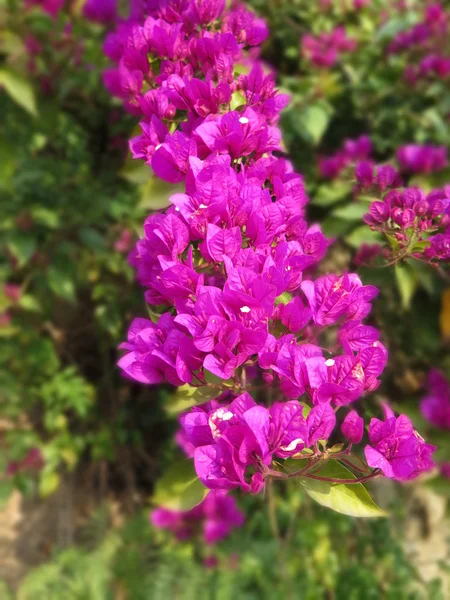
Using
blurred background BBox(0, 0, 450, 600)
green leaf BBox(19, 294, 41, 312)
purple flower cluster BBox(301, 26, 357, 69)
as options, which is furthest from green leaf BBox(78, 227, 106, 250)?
purple flower cluster BBox(301, 26, 357, 69)

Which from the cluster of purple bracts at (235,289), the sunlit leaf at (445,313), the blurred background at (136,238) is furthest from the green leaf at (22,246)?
the sunlit leaf at (445,313)

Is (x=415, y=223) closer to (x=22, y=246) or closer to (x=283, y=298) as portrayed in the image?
(x=283, y=298)

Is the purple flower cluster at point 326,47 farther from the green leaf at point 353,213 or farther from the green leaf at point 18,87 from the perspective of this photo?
the green leaf at point 18,87

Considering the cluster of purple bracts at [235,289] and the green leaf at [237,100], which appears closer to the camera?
the cluster of purple bracts at [235,289]

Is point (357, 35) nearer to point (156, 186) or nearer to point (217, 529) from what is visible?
point (156, 186)

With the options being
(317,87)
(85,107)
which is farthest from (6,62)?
(317,87)

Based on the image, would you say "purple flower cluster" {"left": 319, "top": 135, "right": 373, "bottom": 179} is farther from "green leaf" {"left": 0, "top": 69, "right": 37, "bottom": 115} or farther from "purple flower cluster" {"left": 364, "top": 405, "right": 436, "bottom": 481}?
"purple flower cluster" {"left": 364, "top": 405, "right": 436, "bottom": 481}
